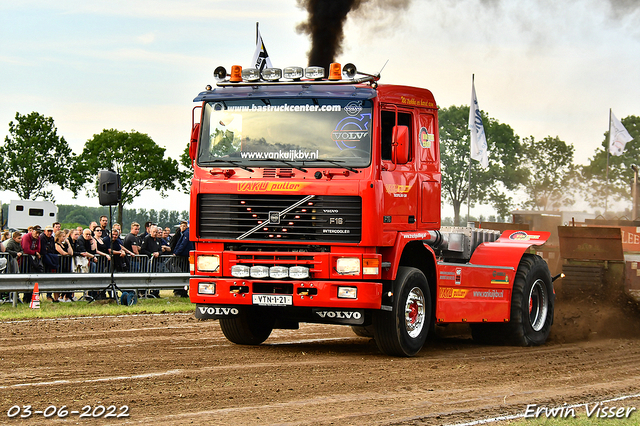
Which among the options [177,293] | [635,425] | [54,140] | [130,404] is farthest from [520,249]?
[54,140]

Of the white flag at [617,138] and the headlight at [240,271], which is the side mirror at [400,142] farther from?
the white flag at [617,138]

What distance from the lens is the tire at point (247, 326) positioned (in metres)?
11.3

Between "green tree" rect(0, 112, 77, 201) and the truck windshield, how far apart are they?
3882 centimetres

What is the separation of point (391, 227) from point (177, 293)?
1168 centimetres

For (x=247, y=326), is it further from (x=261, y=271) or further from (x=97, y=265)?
(x=97, y=265)

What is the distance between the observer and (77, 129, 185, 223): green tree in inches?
1999

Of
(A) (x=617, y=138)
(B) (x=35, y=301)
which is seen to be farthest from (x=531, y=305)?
(A) (x=617, y=138)

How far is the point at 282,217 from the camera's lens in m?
10.0

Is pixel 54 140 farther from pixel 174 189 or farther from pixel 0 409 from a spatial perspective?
pixel 0 409

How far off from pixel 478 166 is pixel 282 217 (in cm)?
5449

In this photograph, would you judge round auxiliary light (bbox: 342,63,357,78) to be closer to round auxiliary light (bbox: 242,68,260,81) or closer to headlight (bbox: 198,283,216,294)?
round auxiliary light (bbox: 242,68,260,81)

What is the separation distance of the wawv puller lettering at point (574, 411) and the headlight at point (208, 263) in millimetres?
4451

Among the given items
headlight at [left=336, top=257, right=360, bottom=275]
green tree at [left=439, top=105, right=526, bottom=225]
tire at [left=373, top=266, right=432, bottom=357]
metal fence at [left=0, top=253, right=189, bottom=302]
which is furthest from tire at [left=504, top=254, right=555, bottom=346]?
green tree at [left=439, top=105, right=526, bottom=225]

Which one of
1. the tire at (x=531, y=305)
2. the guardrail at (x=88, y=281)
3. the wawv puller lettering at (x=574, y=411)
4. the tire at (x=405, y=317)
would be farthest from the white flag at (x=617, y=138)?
the wawv puller lettering at (x=574, y=411)
